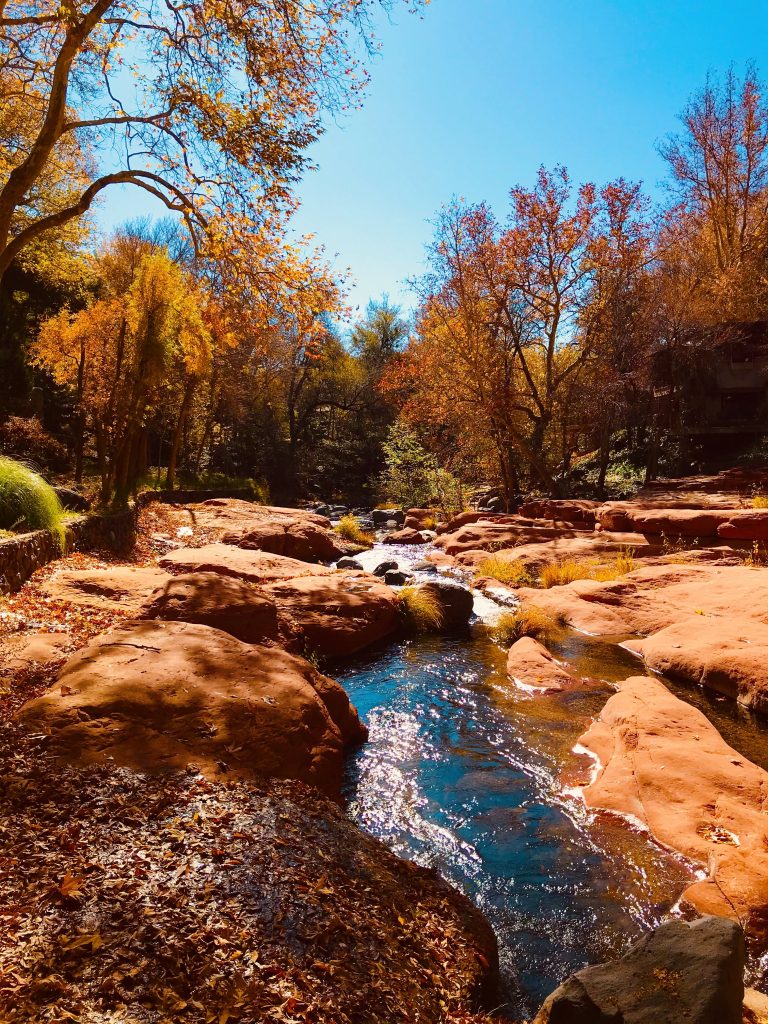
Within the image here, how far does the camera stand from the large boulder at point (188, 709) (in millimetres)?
3387

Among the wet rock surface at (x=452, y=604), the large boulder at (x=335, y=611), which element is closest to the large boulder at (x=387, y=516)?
the wet rock surface at (x=452, y=604)

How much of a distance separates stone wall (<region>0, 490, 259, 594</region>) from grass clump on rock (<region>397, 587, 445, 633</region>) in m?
5.21

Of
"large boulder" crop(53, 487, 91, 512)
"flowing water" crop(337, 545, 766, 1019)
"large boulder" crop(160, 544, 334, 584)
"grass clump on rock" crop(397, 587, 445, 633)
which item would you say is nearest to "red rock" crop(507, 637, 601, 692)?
"flowing water" crop(337, 545, 766, 1019)

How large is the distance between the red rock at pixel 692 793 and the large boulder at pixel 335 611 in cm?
352

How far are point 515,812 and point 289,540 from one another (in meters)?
9.53

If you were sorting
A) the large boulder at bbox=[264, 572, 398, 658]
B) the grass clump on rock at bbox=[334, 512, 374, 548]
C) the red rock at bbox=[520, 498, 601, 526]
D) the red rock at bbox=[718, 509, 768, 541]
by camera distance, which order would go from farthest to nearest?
1. the grass clump on rock at bbox=[334, 512, 374, 548]
2. the red rock at bbox=[520, 498, 601, 526]
3. the red rock at bbox=[718, 509, 768, 541]
4. the large boulder at bbox=[264, 572, 398, 658]

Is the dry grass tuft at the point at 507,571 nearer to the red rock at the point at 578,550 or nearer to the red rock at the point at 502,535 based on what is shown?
the red rock at the point at 578,550

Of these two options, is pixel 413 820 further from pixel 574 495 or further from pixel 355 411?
pixel 355 411

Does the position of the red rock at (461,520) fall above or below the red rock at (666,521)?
below

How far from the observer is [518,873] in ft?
12.4

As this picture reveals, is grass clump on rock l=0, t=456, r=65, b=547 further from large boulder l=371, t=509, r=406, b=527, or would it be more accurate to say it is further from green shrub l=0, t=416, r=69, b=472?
large boulder l=371, t=509, r=406, b=527

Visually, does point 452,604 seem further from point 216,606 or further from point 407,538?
point 407,538

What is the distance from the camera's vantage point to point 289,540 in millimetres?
13227

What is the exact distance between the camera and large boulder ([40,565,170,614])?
666 cm
